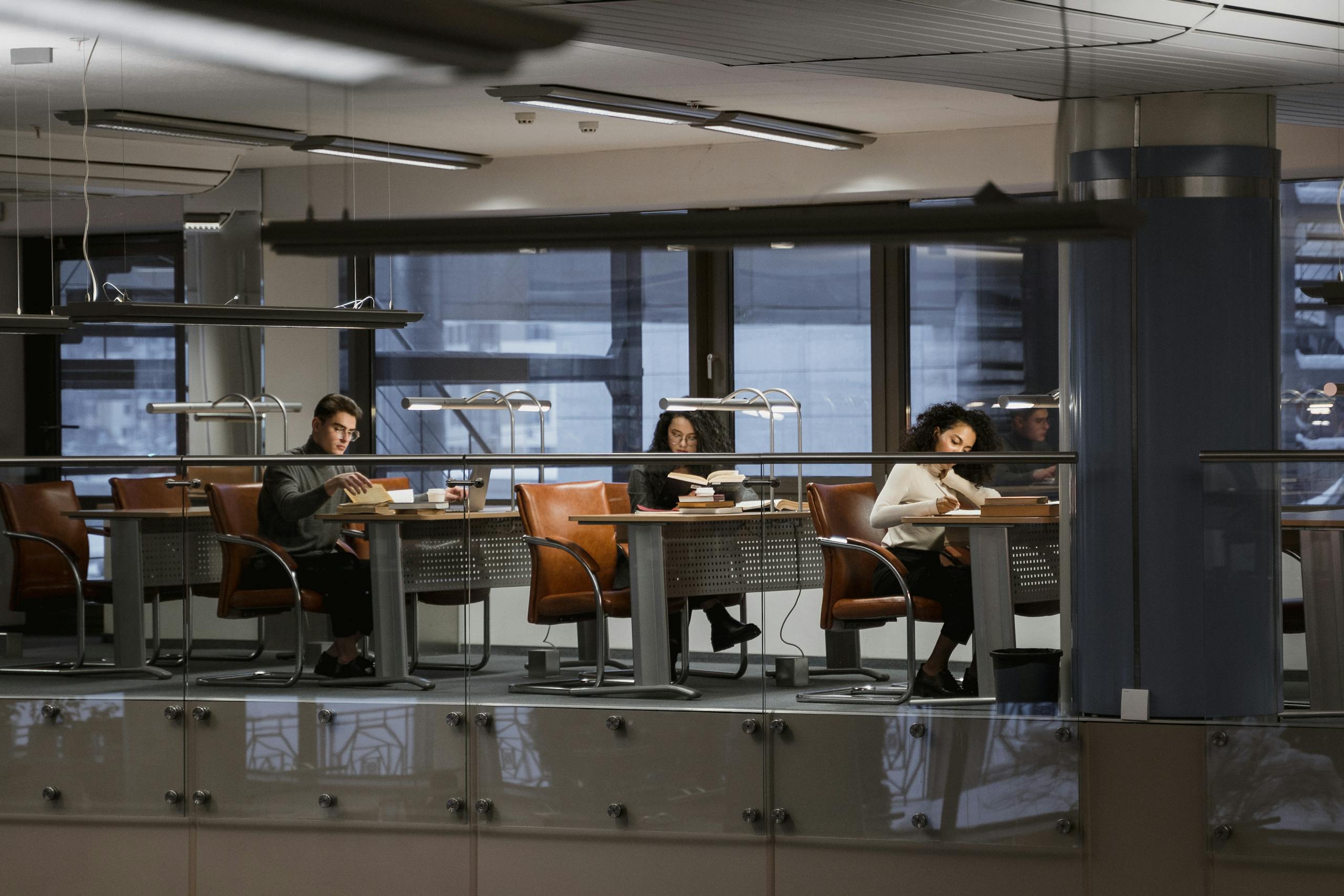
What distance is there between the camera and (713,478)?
471cm

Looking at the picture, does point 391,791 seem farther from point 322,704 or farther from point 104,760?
point 104,760

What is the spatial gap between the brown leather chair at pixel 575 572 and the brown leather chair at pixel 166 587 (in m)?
0.88

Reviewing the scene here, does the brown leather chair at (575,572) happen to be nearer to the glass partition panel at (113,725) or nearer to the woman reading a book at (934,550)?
the woman reading a book at (934,550)

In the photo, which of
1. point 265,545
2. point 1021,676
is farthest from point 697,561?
point 265,545

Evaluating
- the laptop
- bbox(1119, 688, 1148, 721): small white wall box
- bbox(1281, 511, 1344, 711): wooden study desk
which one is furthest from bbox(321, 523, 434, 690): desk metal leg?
bbox(1281, 511, 1344, 711): wooden study desk

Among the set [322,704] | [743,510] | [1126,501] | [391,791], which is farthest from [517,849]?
[1126,501]

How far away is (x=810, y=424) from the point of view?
868 centimetres

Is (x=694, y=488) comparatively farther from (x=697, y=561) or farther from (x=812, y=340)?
(x=812, y=340)

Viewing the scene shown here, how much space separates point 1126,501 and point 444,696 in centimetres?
221

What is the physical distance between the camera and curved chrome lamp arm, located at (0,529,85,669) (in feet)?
16.7

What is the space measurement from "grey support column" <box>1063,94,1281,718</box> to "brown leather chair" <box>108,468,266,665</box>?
264 centimetres

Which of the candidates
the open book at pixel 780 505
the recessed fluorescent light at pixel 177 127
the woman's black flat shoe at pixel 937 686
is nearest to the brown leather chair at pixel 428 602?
the open book at pixel 780 505

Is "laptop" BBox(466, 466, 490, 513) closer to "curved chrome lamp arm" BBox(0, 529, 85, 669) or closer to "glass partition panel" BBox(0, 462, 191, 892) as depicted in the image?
"glass partition panel" BBox(0, 462, 191, 892)

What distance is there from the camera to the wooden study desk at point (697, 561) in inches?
185
